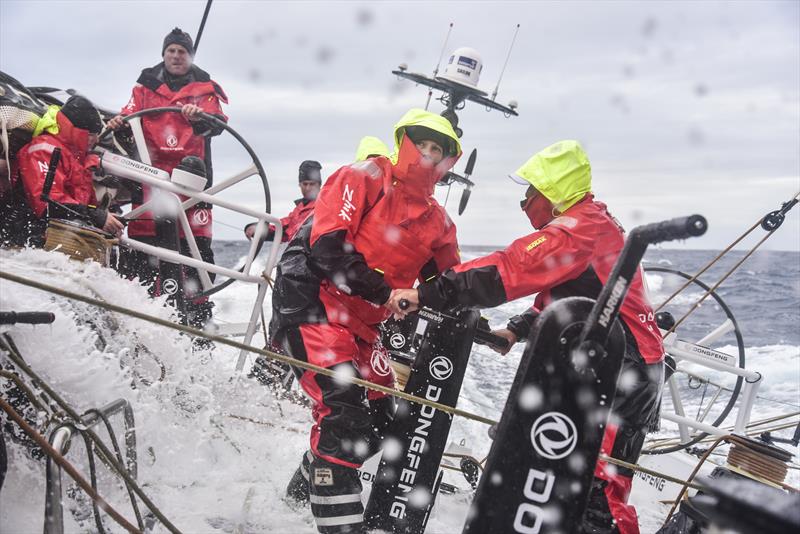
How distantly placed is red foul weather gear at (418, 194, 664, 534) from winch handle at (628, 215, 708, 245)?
1.12m

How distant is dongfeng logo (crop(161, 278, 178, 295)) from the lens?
16.1ft

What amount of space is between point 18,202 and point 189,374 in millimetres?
1620

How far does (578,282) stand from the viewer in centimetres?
299

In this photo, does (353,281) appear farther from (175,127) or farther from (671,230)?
(175,127)

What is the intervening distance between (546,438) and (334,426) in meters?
1.12

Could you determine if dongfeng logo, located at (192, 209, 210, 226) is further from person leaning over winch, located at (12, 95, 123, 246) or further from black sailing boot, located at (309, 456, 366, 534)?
black sailing boot, located at (309, 456, 366, 534)

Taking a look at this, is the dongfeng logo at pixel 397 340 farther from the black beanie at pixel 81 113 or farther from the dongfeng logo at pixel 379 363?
the black beanie at pixel 81 113

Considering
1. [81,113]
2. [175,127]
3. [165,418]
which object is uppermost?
[175,127]

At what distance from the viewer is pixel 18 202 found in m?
3.99

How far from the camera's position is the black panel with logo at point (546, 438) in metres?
1.81

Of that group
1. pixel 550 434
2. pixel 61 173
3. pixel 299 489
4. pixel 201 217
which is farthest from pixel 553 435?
pixel 201 217

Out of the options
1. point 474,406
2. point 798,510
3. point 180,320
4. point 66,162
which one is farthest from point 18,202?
point 474,406

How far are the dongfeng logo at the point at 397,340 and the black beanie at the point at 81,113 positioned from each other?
252cm

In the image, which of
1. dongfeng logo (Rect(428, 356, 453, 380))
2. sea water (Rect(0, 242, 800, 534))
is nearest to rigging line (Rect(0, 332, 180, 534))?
sea water (Rect(0, 242, 800, 534))
